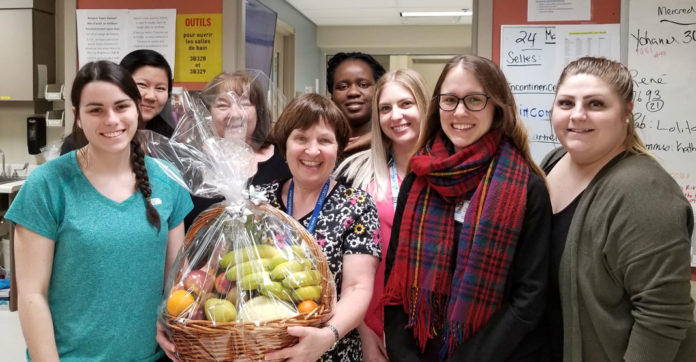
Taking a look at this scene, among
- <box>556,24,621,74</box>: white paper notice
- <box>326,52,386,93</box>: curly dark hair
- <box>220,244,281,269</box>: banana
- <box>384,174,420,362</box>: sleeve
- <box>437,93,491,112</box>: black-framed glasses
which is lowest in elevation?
<box>384,174,420,362</box>: sleeve

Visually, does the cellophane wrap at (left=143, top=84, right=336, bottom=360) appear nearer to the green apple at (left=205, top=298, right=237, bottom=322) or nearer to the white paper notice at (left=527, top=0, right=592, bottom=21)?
the green apple at (left=205, top=298, right=237, bottom=322)

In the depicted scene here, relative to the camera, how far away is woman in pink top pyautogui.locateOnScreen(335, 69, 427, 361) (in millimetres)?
1863

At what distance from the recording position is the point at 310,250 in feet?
4.39

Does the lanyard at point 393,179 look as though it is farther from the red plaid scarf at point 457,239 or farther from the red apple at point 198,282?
the red apple at point 198,282

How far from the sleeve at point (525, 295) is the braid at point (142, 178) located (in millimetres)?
842

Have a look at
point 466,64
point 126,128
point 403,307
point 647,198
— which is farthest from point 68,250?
point 647,198

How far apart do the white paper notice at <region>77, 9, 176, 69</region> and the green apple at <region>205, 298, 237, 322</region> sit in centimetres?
230

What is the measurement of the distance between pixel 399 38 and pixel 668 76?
547 cm

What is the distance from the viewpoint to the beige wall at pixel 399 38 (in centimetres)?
782

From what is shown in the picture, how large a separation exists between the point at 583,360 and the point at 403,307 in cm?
47

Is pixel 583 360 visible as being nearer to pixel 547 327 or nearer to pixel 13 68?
pixel 547 327

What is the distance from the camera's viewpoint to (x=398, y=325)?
5.02 feet

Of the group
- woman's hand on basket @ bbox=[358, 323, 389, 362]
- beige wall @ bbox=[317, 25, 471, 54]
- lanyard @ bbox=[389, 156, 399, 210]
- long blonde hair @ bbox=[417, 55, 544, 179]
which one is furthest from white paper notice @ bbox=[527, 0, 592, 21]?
beige wall @ bbox=[317, 25, 471, 54]

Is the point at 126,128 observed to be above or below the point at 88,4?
below
